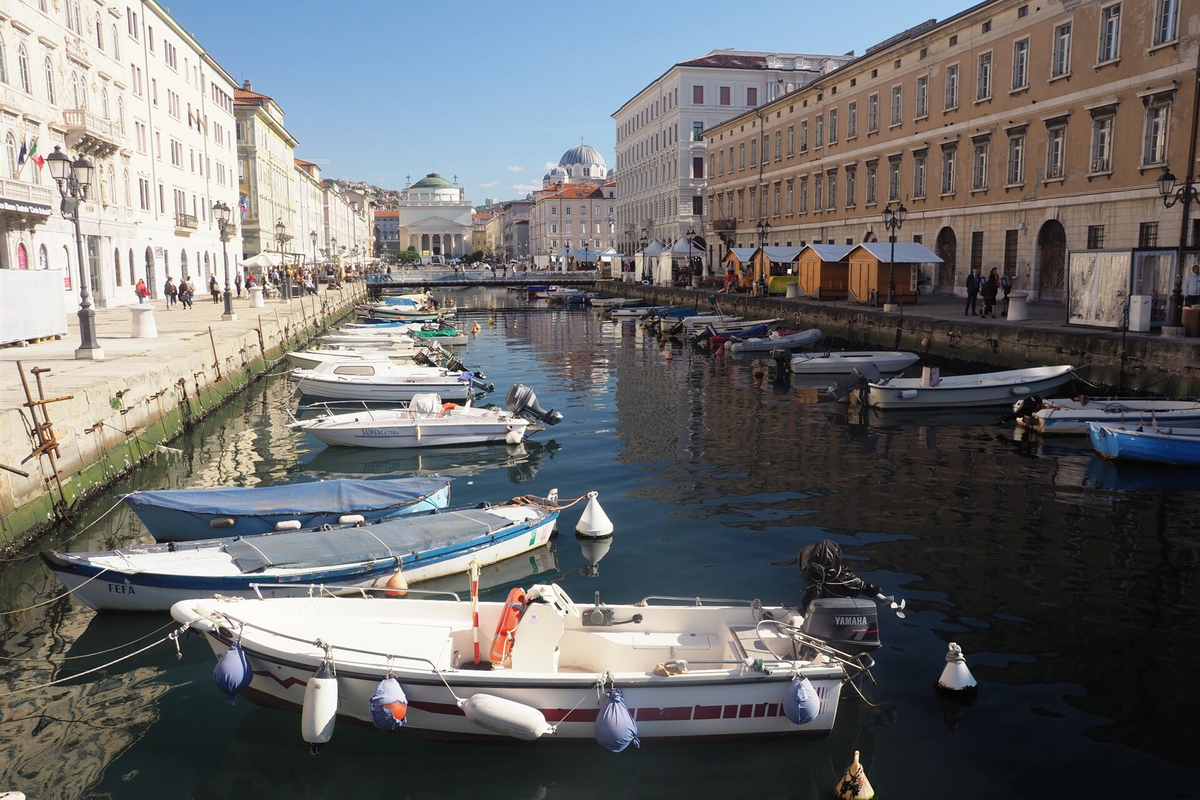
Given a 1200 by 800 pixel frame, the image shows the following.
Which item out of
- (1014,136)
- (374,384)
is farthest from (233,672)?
(1014,136)

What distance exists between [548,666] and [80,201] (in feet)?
62.2

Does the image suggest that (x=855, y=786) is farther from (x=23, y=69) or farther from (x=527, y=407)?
(x=23, y=69)

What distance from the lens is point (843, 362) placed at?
30516 mm

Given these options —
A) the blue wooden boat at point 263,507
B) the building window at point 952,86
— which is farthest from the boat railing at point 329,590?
the building window at point 952,86

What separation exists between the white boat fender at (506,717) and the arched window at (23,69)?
3507 centimetres

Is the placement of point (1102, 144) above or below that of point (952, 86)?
below

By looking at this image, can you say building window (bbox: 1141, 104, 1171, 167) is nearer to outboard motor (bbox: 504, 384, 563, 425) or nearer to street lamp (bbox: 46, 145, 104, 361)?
outboard motor (bbox: 504, 384, 563, 425)

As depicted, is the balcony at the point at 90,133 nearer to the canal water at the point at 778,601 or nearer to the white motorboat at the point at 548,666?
the canal water at the point at 778,601

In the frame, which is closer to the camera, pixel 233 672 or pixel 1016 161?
pixel 233 672

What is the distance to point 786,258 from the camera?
51.0 m

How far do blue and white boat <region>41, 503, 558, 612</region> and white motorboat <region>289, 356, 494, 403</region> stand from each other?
1286cm

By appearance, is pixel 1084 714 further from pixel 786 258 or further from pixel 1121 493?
pixel 786 258

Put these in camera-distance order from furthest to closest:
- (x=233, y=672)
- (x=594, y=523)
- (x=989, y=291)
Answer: (x=989, y=291) < (x=594, y=523) < (x=233, y=672)

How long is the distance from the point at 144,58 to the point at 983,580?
5311 centimetres
